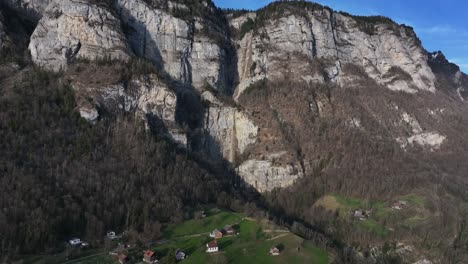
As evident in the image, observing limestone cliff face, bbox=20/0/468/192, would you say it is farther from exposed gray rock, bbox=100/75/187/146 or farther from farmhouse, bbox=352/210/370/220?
farmhouse, bbox=352/210/370/220

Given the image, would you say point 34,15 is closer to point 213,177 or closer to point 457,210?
point 213,177

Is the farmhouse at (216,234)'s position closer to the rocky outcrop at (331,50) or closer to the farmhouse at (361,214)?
the farmhouse at (361,214)

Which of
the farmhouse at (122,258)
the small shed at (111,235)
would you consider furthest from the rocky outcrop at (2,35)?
the farmhouse at (122,258)

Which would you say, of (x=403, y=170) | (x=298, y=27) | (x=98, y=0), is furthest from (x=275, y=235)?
(x=298, y=27)

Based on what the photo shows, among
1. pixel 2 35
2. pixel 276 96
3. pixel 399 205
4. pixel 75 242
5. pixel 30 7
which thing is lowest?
pixel 75 242

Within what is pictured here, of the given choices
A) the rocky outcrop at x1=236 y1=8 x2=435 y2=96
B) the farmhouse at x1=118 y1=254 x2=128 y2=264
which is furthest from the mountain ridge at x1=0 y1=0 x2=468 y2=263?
the farmhouse at x1=118 y1=254 x2=128 y2=264

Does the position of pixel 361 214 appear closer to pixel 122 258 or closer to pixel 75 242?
pixel 122 258

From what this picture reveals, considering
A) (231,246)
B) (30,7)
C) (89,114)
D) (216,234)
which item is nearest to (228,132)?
(89,114)
